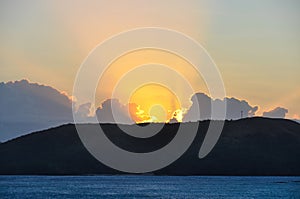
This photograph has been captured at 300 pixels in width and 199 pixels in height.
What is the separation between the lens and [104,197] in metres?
130

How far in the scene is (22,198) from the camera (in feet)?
416

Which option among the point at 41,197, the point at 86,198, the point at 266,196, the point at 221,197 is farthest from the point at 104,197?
the point at 266,196

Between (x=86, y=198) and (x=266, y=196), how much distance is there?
38.1m

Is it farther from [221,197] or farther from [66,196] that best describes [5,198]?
[221,197]

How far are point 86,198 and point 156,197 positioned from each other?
45.1ft

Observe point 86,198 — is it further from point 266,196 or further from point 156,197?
point 266,196

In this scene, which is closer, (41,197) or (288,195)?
(41,197)

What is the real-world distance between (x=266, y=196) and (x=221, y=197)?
10.7 m

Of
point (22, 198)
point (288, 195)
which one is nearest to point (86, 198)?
point (22, 198)

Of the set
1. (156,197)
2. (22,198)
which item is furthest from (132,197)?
(22,198)

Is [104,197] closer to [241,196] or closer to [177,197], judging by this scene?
[177,197]

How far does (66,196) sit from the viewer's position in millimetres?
132500

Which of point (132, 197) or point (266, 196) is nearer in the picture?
point (132, 197)

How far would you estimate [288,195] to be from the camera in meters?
142
